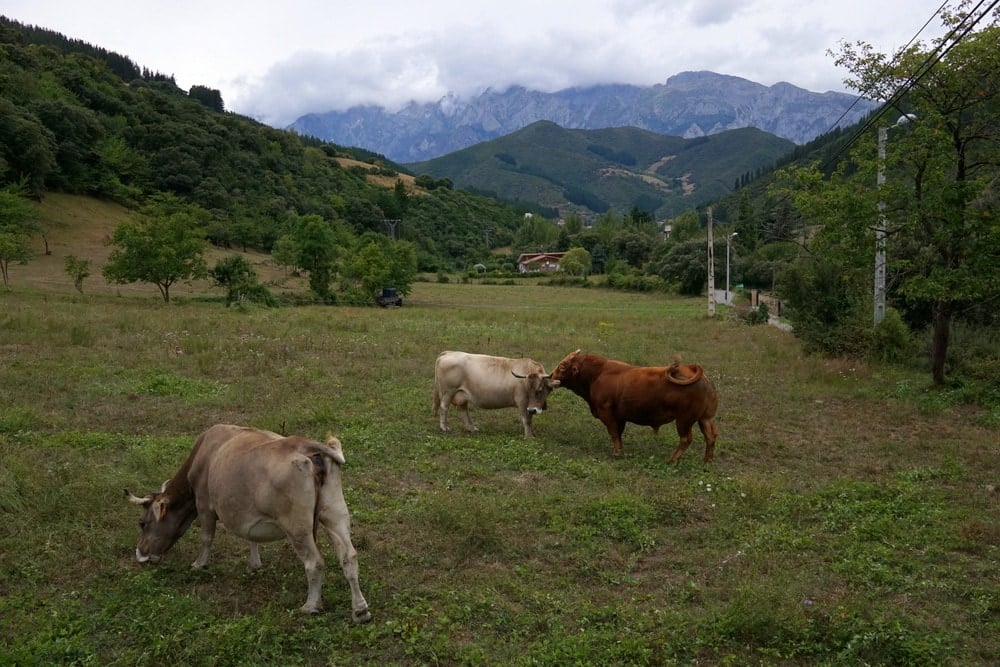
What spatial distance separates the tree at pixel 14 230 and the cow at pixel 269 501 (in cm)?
3688

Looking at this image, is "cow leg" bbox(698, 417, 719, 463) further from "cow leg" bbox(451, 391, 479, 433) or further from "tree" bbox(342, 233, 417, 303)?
→ "tree" bbox(342, 233, 417, 303)

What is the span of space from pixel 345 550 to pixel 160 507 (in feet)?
6.76

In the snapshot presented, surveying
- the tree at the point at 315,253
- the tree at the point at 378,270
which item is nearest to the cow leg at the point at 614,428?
the tree at the point at 315,253

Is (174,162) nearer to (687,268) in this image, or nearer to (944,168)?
(687,268)

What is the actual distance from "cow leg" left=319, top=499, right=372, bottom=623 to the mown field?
155 mm

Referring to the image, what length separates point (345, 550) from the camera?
18.3ft

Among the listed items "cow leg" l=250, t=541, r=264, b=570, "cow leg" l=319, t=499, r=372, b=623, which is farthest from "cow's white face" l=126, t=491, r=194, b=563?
"cow leg" l=319, t=499, r=372, b=623

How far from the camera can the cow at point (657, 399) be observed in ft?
33.6

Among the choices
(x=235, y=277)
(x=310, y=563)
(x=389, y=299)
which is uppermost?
(x=235, y=277)

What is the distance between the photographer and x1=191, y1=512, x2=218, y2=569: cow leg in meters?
6.26

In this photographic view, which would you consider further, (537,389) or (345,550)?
(537,389)

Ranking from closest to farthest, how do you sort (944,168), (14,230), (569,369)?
(569,369)
(944,168)
(14,230)

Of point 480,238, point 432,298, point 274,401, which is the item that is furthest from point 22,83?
point 274,401

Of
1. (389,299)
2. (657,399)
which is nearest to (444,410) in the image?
(657,399)
